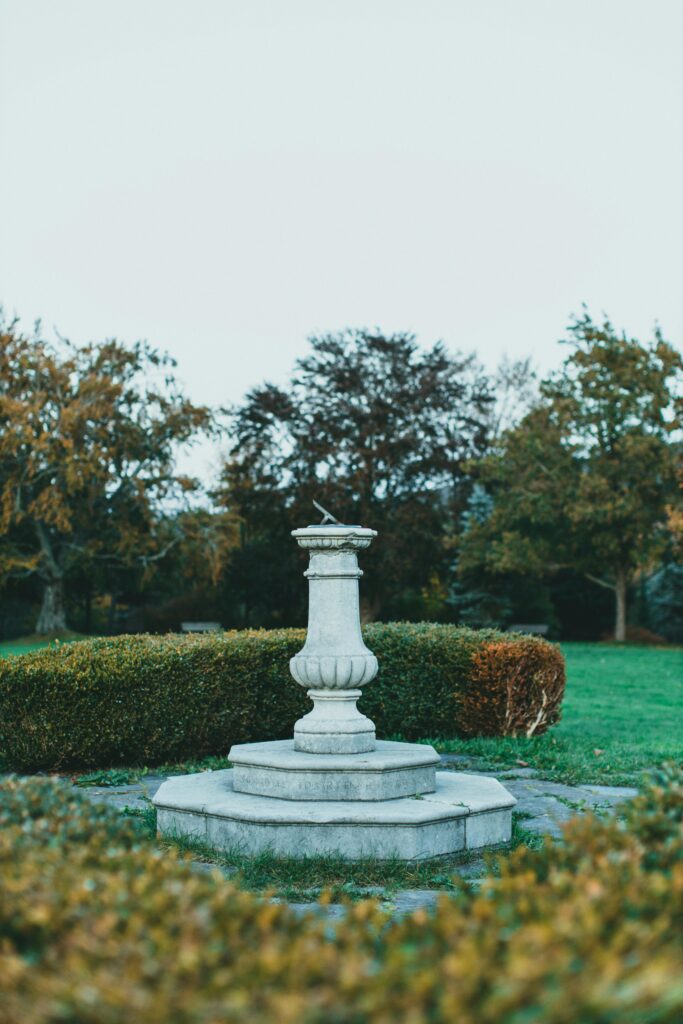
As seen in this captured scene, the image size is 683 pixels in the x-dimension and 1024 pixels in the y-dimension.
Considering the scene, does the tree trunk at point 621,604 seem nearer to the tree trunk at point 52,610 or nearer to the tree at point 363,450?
the tree at point 363,450

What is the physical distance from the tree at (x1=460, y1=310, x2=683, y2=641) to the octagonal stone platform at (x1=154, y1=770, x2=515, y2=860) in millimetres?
25770

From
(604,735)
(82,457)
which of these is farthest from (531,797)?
(82,457)

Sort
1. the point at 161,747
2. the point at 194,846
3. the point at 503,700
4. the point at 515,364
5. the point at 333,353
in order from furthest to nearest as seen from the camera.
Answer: the point at 515,364 < the point at 333,353 < the point at 503,700 < the point at 161,747 < the point at 194,846

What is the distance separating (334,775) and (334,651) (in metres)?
0.88

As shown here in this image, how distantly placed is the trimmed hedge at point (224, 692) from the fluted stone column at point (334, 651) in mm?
2870

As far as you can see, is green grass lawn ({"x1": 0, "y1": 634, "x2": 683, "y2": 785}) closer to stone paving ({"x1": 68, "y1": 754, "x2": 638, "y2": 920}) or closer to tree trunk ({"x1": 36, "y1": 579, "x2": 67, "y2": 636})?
A: stone paving ({"x1": 68, "y1": 754, "x2": 638, "y2": 920})

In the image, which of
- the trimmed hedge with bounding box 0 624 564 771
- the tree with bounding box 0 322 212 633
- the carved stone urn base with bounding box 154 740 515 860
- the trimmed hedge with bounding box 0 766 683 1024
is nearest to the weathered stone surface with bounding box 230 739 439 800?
the carved stone urn base with bounding box 154 740 515 860

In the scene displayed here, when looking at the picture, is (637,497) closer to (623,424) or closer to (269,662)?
(623,424)

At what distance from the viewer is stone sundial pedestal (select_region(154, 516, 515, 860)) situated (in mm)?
6887

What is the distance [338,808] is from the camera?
23.2ft

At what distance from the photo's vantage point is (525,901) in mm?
2730

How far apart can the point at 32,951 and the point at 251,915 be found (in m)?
0.55

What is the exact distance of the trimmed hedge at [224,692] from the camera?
9930 millimetres

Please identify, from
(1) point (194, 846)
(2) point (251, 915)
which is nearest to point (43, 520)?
(1) point (194, 846)
